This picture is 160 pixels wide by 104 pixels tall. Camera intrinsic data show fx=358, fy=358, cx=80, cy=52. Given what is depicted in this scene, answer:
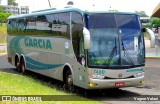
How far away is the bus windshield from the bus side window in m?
0.45

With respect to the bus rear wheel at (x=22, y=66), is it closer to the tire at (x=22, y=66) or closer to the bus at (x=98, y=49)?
the tire at (x=22, y=66)

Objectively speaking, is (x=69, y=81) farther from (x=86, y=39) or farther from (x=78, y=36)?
(x=86, y=39)

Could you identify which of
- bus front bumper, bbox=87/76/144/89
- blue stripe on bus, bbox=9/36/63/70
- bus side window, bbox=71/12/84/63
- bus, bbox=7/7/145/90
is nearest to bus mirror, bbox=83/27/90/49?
bus, bbox=7/7/145/90

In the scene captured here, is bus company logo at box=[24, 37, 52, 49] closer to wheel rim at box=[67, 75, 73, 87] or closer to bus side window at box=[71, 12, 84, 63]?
wheel rim at box=[67, 75, 73, 87]

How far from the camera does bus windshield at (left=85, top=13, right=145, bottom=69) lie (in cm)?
1246

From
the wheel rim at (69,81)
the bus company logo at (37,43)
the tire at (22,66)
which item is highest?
the bus company logo at (37,43)

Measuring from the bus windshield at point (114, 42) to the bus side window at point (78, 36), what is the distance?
0.45 metres

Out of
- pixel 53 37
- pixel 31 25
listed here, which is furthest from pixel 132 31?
pixel 31 25

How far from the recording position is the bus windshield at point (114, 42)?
1246 centimetres

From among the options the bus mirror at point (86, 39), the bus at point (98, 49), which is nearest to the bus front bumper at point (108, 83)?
the bus at point (98, 49)

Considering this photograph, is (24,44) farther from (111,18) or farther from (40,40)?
(111,18)

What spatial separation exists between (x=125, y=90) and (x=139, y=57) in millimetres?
2338

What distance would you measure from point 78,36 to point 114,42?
1373 mm

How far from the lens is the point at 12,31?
2216 cm
